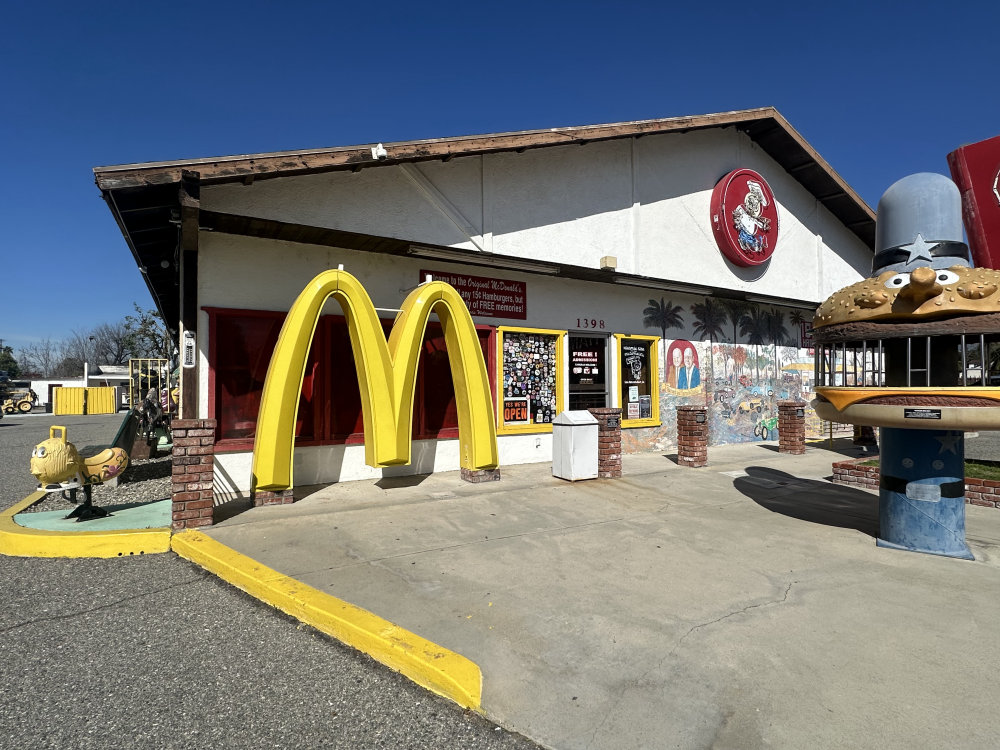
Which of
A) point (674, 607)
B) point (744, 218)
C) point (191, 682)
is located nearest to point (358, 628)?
point (191, 682)

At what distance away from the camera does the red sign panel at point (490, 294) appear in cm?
923

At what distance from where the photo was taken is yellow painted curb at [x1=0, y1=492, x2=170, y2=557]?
514 cm

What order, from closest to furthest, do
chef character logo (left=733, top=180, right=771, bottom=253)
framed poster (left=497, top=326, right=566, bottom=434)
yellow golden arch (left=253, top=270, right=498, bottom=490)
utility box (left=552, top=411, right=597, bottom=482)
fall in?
1. yellow golden arch (left=253, top=270, right=498, bottom=490)
2. utility box (left=552, top=411, right=597, bottom=482)
3. framed poster (left=497, top=326, right=566, bottom=434)
4. chef character logo (left=733, top=180, right=771, bottom=253)

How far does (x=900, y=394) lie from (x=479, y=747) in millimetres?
4482

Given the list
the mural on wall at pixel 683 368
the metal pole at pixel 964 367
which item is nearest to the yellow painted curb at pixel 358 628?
the metal pole at pixel 964 367

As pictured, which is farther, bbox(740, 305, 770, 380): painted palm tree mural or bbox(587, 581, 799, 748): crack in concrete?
bbox(740, 305, 770, 380): painted palm tree mural

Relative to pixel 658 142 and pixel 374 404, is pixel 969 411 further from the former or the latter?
pixel 658 142

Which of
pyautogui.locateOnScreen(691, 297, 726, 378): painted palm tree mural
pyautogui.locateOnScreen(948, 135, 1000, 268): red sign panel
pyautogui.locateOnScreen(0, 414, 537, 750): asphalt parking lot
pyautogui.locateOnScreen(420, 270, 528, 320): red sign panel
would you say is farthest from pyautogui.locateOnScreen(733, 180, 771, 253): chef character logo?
pyautogui.locateOnScreen(0, 414, 537, 750): asphalt parking lot

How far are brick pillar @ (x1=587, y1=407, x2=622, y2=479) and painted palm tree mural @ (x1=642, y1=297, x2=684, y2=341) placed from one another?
3768mm

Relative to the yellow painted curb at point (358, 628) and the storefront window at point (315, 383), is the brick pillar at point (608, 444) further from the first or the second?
the yellow painted curb at point (358, 628)

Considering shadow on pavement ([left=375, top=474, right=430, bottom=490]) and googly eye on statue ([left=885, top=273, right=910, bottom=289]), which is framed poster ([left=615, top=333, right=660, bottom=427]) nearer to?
shadow on pavement ([left=375, top=474, right=430, bottom=490])

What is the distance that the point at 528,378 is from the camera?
32.8ft

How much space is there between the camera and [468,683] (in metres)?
2.83

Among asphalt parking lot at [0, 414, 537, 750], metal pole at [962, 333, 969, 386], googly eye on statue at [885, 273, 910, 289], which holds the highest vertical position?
googly eye on statue at [885, 273, 910, 289]
